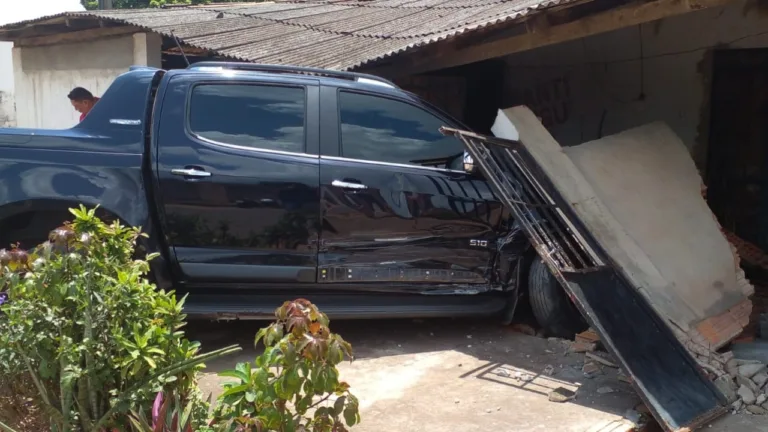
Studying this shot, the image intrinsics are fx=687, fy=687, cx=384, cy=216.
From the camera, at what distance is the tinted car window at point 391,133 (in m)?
4.78

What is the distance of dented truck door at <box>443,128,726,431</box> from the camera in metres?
3.63

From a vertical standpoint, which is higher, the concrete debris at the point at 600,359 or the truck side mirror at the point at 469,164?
the truck side mirror at the point at 469,164

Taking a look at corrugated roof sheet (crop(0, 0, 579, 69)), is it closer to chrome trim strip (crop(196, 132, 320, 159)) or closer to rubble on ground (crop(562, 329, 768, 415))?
chrome trim strip (crop(196, 132, 320, 159))

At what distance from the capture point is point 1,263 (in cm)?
292

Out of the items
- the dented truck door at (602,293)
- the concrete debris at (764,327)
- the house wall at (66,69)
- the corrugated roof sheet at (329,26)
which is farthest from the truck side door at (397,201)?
the house wall at (66,69)

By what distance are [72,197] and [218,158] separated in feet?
2.96

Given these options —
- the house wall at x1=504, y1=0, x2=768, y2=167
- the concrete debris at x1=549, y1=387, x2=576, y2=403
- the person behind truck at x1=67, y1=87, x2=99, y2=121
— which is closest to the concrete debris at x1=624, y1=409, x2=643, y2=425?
the concrete debris at x1=549, y1=387, x2=576, y2=403

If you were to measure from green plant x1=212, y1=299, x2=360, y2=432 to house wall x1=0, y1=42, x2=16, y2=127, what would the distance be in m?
19.5

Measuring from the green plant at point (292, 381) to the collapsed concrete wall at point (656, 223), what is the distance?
8.27 feet

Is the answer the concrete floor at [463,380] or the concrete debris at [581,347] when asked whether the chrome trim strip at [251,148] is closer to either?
the concrete floor at [463,380]

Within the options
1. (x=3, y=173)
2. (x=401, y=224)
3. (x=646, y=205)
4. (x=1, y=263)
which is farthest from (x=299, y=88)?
(x=646, y=205)

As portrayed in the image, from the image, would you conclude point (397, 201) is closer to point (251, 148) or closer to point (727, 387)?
point (251, 148)

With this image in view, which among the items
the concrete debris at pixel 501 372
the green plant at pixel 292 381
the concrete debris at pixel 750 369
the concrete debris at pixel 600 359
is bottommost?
the concrete debris at pixel 501 372

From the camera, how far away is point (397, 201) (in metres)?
4.72
